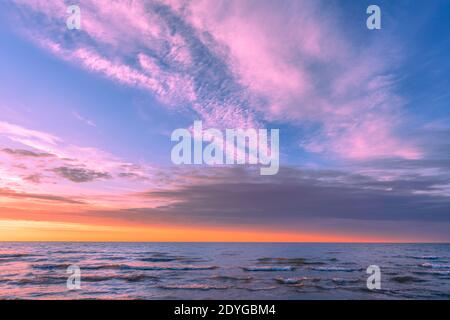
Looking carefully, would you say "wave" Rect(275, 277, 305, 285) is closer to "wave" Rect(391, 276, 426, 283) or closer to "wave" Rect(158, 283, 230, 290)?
"wave" Rect(158, 283, 230, 290)

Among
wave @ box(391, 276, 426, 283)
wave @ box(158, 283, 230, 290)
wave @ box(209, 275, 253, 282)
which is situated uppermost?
wave @ box(158, 283, 230, 290)

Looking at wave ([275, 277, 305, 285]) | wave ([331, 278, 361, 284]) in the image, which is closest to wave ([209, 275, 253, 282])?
wave ([275, 277, 305, 285])

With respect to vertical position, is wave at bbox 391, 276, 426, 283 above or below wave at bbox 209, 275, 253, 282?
below

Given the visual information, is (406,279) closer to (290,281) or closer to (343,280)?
(343,280)

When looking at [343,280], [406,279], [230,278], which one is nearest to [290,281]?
[343,280]

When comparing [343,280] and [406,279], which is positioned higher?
[343,280]

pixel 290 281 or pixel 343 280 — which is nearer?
pixel 290 281

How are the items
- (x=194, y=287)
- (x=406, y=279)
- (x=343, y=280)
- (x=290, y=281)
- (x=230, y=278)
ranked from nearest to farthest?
(x=194, y=287), (x=290, y=281), (x=343, y=280), (x=230, y=278), (x=406, y=279)

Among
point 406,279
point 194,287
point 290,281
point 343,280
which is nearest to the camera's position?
point 194,287

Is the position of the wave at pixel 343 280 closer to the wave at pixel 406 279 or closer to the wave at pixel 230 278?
the wave at pixel 406 279
